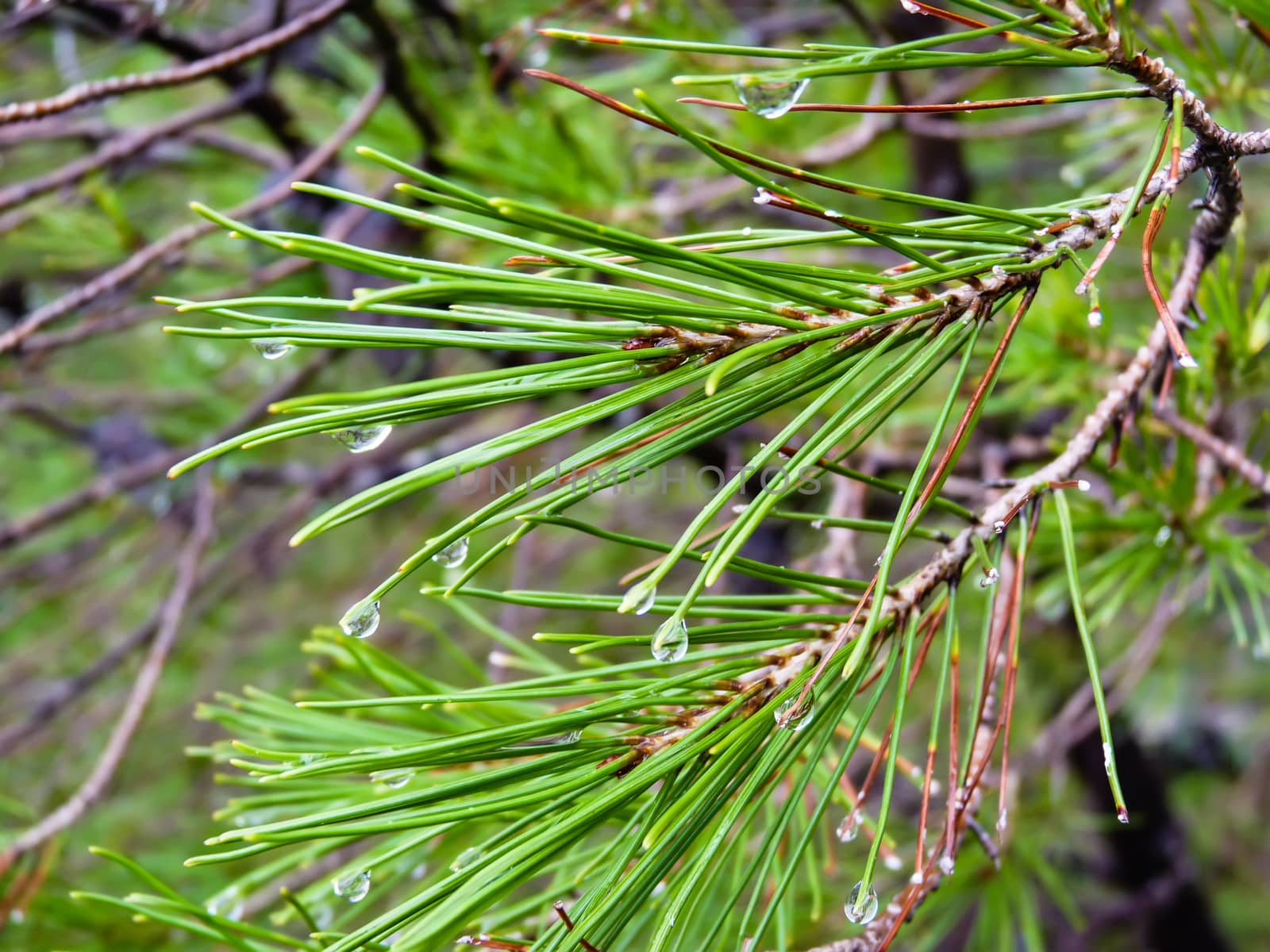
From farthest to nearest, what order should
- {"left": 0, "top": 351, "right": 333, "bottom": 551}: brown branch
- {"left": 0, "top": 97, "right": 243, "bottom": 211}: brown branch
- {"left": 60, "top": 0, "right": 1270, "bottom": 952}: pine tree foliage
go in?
{"left": 0, "top": 351, "right": 333, "bottom": 551}: brown branch < {"left": 0, "top": 97, "right": 243, "bottom": 211}: brown branch < {"left": 60, "top": 0, "right": 1270, "bottom": 952}: pine tree foliage

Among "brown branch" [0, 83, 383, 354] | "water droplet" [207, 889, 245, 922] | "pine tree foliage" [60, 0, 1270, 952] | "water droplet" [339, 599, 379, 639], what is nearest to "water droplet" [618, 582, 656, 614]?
"pine tree foliage" [60, 0, 1270, 952]

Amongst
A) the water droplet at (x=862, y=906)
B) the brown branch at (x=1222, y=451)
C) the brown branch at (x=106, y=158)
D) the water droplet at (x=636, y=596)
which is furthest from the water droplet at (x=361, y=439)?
the brown branch at (x=106, y=158)

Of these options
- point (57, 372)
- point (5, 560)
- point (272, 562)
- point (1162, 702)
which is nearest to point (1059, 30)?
point (1162, 702)

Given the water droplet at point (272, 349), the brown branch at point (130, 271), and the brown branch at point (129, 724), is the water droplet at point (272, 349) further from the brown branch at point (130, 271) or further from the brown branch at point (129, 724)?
the brown branch at point (129, 724)

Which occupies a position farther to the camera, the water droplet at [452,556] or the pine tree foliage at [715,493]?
the water droplet at [452,556]

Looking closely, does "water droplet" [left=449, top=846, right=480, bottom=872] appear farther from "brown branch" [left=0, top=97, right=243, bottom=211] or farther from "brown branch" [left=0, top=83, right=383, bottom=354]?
"brown branch" [left=0, top=97, right=243, bottom=211]

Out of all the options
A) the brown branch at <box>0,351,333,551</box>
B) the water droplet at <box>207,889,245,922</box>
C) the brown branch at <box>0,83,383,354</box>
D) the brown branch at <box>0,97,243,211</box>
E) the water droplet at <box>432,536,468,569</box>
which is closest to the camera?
the water droplet at <box>432,536,468,569</box>

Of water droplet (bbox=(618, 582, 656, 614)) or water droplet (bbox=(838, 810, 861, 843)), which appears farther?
water droplet (bbox=(838, 810, 861, 843))
